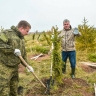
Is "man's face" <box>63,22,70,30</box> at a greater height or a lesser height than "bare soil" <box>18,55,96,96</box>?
greater

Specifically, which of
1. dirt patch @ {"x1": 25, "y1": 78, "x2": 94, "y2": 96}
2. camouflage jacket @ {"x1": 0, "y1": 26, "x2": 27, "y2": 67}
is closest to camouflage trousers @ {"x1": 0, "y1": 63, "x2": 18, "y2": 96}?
camouflage jacket @ {"x1": 0, "y1": 26, "x2": 27, "y2": 67}

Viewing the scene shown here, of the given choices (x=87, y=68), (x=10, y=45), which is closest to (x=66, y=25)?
(x=10, y=45)

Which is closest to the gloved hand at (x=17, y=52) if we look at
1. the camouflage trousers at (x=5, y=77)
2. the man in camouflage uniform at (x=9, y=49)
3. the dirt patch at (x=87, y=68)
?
the man in camouflage uniform at (x=9, y=49)

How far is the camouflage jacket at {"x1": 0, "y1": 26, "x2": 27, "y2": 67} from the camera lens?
17.9 ft

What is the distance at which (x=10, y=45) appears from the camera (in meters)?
5.59

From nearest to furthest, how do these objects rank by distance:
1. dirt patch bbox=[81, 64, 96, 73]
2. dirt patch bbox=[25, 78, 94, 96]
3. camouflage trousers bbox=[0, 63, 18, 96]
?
camouflage trousers bbox=[0, 63, 18, 96] → dirt patch bbox=[25, 78, 94, 96] → dirt patch bbox=[81, 64, 96, 73]

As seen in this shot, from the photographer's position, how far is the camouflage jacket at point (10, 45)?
5469mm

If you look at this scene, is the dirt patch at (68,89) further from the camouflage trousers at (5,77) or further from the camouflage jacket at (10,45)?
the camouflage jacket at (10,45)

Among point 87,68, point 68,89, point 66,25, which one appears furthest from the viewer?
point 87,68

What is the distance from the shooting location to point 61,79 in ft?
24.8

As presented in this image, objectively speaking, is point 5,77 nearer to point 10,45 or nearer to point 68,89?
point 10,45

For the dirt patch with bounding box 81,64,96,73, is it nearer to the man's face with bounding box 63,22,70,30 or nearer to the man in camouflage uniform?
the man's face with bounding box 63,22,70,30

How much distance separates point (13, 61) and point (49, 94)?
74.8 inches

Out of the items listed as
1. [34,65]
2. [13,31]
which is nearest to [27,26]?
[13,31]
